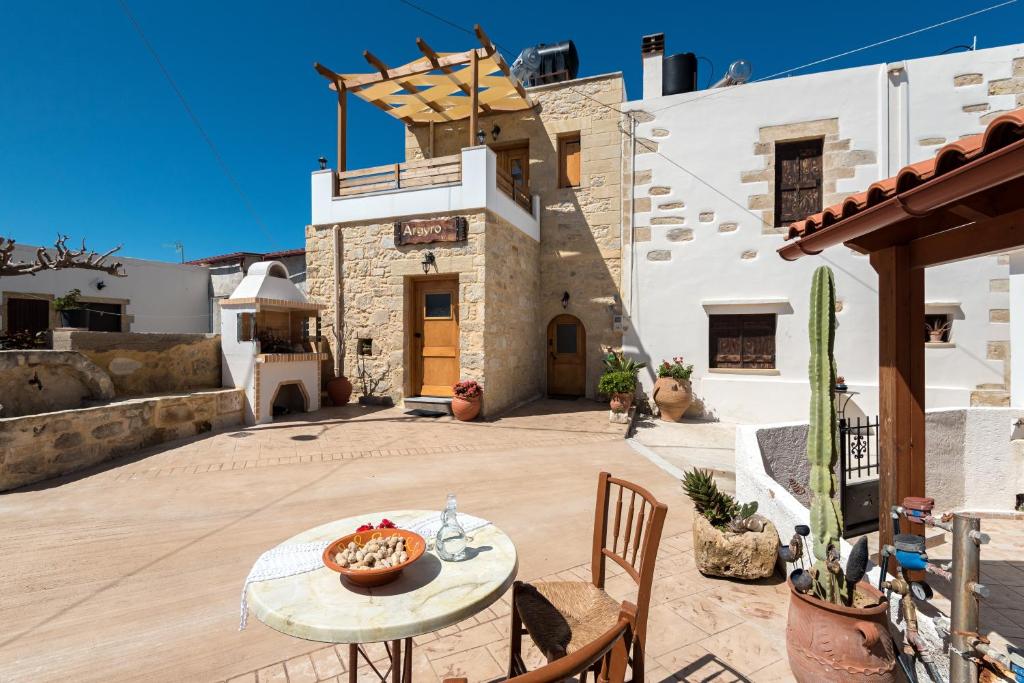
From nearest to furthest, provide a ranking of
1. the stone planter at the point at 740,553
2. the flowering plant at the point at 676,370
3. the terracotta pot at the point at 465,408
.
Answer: the stone planter at the point at 740,553
the terracotta pot at the point at 465,408
the flowering plant at the point at 676,370

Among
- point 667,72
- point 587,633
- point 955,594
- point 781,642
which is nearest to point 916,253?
point 955,594

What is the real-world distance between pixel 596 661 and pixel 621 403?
6.91m

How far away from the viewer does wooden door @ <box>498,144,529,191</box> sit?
10406mm

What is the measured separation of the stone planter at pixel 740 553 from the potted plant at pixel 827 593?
0.59 metres

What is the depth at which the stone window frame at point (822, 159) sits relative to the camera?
26.4ft

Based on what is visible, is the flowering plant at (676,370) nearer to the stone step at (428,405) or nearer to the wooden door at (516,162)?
the stone step at (428,405)

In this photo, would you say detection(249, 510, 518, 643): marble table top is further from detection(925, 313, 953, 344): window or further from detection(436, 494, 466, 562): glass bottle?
detection(925, 313, 953, 344): window

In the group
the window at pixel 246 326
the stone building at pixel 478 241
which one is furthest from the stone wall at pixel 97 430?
the stone building at pixel 478 241

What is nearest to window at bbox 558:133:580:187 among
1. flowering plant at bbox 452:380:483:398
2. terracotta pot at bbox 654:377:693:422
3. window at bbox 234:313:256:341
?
terracotta pot at bbox 654:377:693:422

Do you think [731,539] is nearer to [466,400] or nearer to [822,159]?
[466,400]

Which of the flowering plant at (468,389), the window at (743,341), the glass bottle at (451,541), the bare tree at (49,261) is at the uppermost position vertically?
the bare tree at (49,261)

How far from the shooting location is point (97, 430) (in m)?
5.13

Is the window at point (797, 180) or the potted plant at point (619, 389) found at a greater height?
the window at point (797, 180)

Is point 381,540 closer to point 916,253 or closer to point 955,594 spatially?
point 955,594
